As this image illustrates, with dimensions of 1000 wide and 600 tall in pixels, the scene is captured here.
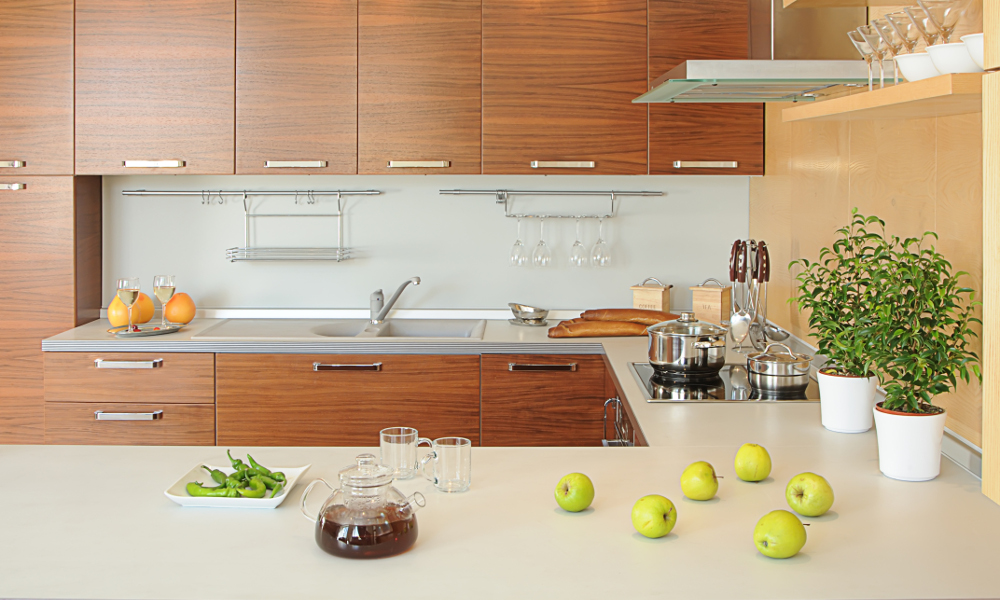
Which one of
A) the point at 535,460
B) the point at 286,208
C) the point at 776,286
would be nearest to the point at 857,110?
the point at 535,460

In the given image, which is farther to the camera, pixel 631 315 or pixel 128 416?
pixel 631 315

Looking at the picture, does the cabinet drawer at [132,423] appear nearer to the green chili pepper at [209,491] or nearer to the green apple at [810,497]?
the green chili pepper at [209,491]

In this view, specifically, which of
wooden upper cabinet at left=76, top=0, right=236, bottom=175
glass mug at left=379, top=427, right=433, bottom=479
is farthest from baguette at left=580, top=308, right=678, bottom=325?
glass mug at left=379, top=427, right=433, bottom=479

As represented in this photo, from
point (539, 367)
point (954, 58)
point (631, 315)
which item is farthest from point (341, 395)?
point (954, 58)

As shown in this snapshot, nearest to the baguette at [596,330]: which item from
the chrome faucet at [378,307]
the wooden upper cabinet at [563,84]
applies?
the wooden upper cabinet at [563,84]

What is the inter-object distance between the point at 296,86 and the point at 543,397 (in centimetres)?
160

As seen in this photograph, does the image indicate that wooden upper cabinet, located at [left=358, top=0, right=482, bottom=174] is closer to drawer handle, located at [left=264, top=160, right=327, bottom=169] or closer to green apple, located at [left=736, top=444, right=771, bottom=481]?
drawer handle, located at [left=264, top=160, right=327, bottom=169]

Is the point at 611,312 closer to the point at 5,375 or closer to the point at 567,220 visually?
the point at 567,220

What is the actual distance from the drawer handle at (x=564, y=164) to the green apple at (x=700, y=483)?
7.23 ft

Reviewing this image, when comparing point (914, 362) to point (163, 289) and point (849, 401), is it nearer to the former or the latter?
point (849, 401)

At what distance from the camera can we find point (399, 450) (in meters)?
1.65

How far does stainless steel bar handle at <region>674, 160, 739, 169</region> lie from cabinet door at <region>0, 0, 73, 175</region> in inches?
98.2

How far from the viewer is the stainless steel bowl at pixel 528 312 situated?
12.4 ft

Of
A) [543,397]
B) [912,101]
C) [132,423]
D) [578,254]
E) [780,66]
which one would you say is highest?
[780,66]
